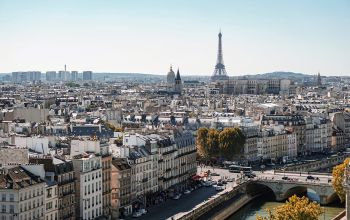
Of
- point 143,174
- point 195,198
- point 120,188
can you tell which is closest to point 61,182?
point 120,188

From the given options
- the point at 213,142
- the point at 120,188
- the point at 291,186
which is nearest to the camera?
the point at 120,188

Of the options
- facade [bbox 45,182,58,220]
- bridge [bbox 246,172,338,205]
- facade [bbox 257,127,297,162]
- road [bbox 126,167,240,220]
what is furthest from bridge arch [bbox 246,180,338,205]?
facade [bbox 45,182,58,220]

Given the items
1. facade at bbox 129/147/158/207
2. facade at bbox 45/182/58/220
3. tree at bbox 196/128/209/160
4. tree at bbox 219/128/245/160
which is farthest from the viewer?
tree at bbox 196/128/209/160

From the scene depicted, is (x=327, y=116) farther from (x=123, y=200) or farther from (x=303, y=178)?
(x=123, y=200)

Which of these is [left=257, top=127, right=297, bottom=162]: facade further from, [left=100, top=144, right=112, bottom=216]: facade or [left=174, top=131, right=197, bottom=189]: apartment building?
[left=100, top=144, right=112, bottom=216]: facade

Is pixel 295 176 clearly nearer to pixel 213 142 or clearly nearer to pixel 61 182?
pixel 213 142
